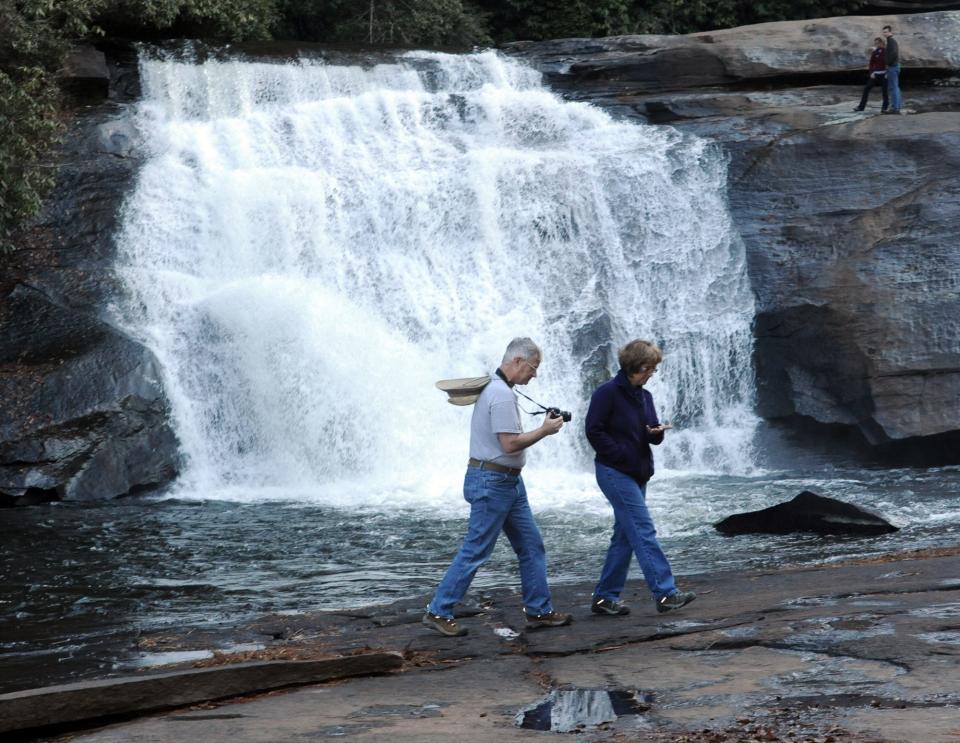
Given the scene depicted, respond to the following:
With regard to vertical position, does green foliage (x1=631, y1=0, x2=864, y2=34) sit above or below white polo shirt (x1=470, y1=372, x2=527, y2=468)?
above

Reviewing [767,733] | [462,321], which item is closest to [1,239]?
[462,321]

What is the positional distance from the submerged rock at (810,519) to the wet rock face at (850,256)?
6694 mm

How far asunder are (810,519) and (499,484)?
224 inches

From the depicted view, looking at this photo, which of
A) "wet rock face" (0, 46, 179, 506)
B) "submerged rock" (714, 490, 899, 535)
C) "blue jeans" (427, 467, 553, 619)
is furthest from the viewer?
"wet rock face" (0, 46, 179, 506)

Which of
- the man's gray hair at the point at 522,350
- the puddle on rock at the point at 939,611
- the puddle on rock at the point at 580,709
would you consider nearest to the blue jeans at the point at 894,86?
the puddle on rock at the point at 939,611

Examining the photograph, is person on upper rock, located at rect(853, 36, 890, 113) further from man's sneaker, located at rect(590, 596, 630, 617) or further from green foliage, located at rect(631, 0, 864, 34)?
man's sneaker, located at rect(590, 596, 630, 617)

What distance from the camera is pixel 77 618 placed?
31.7ft

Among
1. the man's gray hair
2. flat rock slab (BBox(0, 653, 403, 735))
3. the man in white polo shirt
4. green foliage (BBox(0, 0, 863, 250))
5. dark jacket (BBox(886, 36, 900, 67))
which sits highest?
green foliage (BBox(0, 0, 863, 250))

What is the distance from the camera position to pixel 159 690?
243 inches

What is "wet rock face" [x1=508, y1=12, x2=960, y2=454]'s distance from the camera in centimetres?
1881

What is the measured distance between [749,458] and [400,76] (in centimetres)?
907

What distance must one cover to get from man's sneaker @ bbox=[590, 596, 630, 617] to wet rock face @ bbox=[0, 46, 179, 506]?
29.3 feet

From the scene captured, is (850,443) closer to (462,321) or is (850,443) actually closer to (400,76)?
(462,321)

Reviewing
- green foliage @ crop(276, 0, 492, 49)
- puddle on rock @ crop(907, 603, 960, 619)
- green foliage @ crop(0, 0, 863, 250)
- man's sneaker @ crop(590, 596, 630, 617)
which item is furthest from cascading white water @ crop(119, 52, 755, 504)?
puddle on rock @ crop(907, 603, 960, 619)
